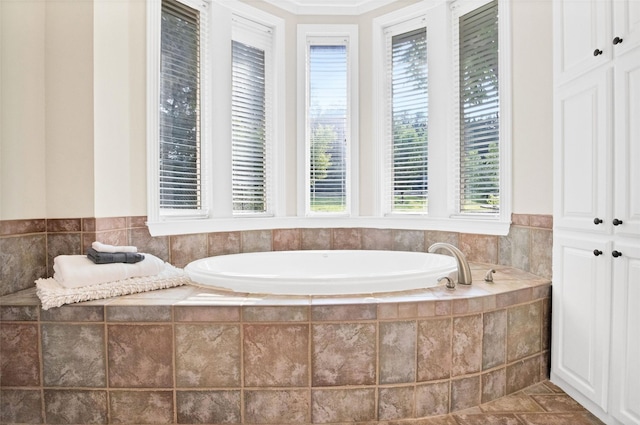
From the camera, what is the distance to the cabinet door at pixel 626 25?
1.52 meters

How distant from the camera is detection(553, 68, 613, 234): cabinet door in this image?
168cm

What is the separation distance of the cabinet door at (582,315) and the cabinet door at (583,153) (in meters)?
0.12

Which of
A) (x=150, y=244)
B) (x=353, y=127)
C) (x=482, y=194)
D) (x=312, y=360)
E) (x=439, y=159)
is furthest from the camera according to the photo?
(x=353, y=127)

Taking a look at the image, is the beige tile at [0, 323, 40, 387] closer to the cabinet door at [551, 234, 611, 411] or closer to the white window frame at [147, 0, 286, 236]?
the white window frame at [147, 0, 286, 236]

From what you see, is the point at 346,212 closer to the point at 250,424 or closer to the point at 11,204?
the point at 250,424

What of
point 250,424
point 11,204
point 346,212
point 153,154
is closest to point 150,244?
point 153,154

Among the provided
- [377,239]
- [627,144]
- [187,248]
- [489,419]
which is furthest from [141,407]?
[627,144]

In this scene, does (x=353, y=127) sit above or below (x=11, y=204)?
above

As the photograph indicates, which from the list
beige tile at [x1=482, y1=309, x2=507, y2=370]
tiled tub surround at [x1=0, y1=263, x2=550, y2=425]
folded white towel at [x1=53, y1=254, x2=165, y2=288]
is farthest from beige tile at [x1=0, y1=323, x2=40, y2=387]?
beige tile at [x1=482, y1=309, x2=507, y2=370]

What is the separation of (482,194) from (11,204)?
2798mm

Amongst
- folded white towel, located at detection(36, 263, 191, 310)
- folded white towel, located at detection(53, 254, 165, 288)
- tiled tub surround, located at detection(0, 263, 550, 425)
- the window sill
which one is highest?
the window sill

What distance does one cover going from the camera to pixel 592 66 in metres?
1.75

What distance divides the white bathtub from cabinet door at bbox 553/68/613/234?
0.64 meters

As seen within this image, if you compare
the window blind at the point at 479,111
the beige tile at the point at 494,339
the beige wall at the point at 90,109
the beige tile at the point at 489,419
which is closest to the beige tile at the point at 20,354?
the beige wall at the point at 90,109
